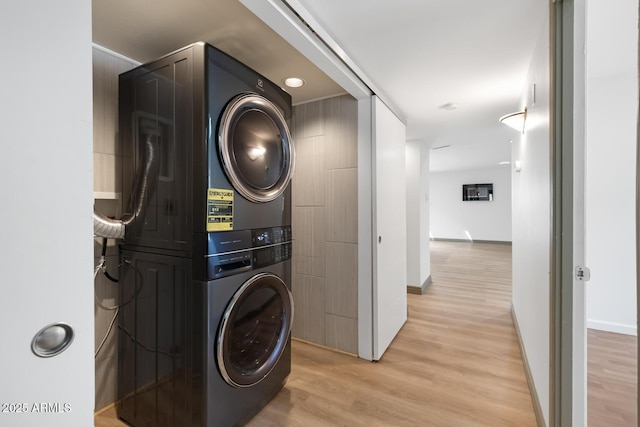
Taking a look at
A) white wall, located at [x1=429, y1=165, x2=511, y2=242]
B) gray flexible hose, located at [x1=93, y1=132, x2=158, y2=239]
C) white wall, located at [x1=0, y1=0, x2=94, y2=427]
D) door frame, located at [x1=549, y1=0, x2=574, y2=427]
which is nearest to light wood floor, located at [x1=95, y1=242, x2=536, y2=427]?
door frame, located at [x1=549, y1=0, x2=574, y2=427]

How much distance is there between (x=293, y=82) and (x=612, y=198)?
317cm

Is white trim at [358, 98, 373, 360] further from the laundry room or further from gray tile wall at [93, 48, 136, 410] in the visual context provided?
gray tile wall at [93, 48, 136, 410]

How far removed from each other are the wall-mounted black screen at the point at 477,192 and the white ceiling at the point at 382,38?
713 centimetres

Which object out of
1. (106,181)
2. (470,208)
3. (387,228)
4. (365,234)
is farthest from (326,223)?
(470,208)

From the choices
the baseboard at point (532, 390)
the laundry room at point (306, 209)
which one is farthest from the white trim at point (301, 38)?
the baseboard at point (532, 390)

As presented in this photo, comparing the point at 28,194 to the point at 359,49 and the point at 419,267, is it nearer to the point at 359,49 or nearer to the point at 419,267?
the point at 359,49

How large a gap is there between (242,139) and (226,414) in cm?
136

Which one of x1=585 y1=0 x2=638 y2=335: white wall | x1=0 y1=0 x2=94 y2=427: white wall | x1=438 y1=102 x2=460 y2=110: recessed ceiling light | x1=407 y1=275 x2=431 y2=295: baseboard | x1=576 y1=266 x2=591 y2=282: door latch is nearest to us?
x1=0 y1=0 x2=94 y2=427: white wall

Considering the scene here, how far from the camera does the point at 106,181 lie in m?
1.62

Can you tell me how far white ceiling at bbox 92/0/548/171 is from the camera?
4.21ft

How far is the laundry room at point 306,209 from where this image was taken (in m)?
1.58

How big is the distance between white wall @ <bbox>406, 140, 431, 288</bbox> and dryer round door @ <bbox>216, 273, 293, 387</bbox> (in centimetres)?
266

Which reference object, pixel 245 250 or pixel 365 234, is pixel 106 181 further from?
pixel 365 234

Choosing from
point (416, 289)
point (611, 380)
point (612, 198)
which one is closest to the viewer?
point (611, 380)
